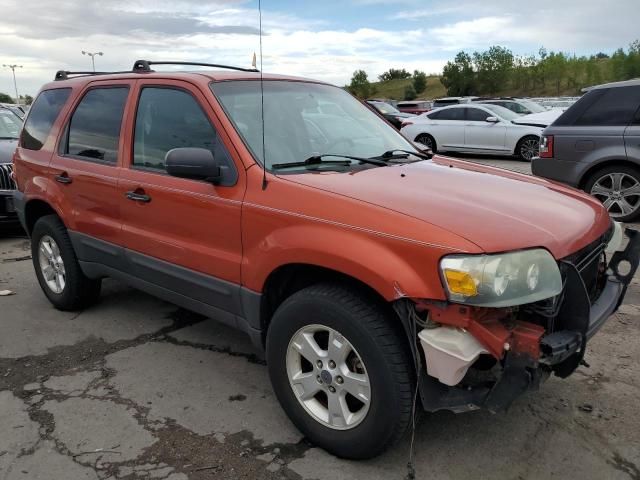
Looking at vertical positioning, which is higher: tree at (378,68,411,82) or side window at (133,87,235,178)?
tree at (378,68,411,82)

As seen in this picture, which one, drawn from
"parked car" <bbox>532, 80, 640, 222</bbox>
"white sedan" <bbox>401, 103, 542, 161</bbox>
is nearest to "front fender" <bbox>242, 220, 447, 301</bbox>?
"parked car" <bbox>532, 80, 640, 222</bbox>

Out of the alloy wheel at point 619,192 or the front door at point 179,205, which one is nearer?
the front door at point 179,205

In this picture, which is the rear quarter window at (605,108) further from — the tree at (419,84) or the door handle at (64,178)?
the tree at (419,84)

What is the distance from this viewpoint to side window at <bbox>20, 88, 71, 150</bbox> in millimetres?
4523

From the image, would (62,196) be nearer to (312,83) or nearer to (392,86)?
(312,83)

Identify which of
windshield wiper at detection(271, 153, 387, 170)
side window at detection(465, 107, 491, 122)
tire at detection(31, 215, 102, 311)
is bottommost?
tire at detection(31, 215, 102, 311)

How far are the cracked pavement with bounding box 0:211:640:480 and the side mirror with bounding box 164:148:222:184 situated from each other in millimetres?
1323

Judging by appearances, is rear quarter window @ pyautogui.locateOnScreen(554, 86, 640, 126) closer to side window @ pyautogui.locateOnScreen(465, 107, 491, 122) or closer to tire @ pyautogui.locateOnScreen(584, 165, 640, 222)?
tire @ pyautogui.locateOnScreen(584, 165, 640, 222)

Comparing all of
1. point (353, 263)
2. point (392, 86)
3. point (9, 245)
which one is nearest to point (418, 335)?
point (353, 263)

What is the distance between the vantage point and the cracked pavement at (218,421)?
266 centimetres

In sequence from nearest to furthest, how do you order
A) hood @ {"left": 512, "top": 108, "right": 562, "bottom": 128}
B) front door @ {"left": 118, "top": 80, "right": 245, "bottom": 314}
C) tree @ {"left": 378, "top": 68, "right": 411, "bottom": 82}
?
front door @ {"left": 118, "top": 80, "right": 245, "bottom": 314} < hood @ {"left": 512, "top": 108, "right": 562, "bottom": 128} < tree @ {"left": 378, "top": 68, "right": 411, "bottom": 82}

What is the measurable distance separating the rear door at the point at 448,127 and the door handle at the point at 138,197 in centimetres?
1304

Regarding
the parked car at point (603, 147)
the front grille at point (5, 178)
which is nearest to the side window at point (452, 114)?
the parked car at point (603, 147)

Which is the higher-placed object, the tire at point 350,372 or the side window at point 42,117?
the side window at point 42,117
